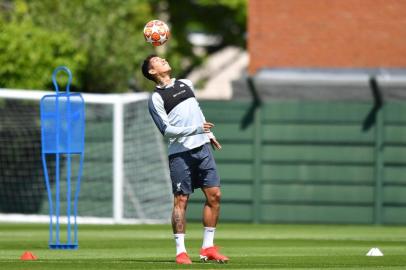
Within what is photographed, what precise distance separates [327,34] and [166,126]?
13653mm

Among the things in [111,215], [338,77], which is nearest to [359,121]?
[338,77]

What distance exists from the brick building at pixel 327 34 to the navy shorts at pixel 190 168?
13216 mm

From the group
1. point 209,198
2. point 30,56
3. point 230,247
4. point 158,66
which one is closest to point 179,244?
point 209,198

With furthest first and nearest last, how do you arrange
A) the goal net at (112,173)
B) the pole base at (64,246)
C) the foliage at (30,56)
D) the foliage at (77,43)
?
the foliage at (77,43) → the foliage at (30,56) → the goal net at (112,173) → the pole base at (64,246)

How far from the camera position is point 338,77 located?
82.7ft

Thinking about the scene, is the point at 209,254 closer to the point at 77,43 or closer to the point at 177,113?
the point at 177,113

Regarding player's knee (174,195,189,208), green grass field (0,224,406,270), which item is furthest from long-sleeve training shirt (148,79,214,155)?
green grass field (0,224,406,270)

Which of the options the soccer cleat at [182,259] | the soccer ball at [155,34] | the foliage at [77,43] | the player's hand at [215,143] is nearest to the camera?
the soccer cleat at [182,259]

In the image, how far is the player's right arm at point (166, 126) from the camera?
43.5ft

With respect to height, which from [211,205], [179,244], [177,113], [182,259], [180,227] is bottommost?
[182,259]

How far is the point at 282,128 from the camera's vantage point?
24.3 meters

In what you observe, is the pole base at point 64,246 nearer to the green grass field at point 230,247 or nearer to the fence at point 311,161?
the green grass field at point 230,247

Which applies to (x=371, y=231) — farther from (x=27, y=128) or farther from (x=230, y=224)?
(x=27, y=128)

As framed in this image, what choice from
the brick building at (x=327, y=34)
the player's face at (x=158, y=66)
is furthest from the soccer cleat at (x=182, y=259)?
the brick building at (x=327, y=34)
